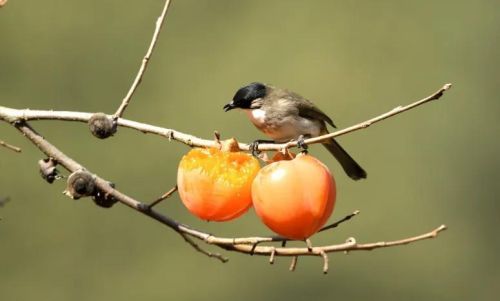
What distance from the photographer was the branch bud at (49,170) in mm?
2258

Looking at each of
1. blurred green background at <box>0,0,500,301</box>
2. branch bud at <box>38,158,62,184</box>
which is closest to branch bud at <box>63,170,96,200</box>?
branch bud at <box>38,158,62,184</box>

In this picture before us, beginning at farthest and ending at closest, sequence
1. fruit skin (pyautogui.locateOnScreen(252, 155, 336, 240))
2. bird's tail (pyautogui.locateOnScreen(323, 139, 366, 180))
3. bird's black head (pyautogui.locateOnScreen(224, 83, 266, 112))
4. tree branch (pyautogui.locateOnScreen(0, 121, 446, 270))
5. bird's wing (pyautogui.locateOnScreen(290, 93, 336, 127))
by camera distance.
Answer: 1. bird's wing (pyautogui.locateOnScreen(290, 93, 336, 127))
2. bird's black head (pyautogui.locateOnScreen(224, 83, 266, 112))
3. bird's tail (pyautogui.locateOnScreen(323, 139, 366, 180))
4. fruit skin (pyautogui.locateOnScreen(252, 155, 336, 240))
5. tree branch (pyautogui.locateOnScreen(0, 121, 446, 270))

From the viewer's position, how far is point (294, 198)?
2121mm

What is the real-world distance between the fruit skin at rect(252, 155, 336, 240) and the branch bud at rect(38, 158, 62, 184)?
418 mm

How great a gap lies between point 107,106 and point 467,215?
246 inches

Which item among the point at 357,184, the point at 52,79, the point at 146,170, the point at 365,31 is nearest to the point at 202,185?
the point at 357,184

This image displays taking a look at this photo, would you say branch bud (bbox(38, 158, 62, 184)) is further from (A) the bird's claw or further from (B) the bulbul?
(B) the bulbul

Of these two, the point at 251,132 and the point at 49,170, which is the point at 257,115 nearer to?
the point at 49,170

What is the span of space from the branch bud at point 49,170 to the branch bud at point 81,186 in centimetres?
12

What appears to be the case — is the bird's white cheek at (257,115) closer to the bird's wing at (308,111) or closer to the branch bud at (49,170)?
the bird's wing at (308,111)

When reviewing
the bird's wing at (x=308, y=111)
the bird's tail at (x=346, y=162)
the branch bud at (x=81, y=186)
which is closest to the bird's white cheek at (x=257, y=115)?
the bird's wing at (x=308, y=111)

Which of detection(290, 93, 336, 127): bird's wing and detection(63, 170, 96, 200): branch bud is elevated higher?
detection(290, 93, 336, 127): bird's wing

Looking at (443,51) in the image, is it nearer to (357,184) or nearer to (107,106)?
(357,184)

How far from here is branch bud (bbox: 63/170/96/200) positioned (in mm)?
2148
